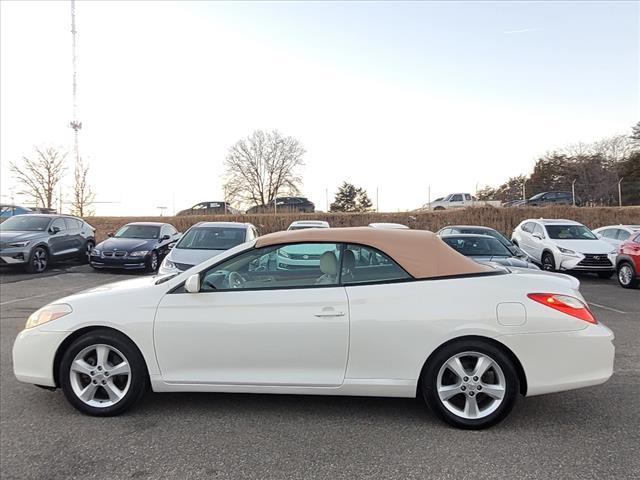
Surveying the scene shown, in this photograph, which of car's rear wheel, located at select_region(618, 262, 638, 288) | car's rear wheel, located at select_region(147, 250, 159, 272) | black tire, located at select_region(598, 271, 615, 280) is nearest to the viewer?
car's rear wheel, located at select_region(618, 262, 638, 288)

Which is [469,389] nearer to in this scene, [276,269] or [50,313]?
[276,269]

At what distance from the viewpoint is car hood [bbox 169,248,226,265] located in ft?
28.9

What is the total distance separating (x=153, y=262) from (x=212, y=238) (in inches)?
188

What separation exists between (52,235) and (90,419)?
12542mm

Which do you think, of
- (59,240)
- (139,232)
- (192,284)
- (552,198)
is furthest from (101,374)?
(552,198)

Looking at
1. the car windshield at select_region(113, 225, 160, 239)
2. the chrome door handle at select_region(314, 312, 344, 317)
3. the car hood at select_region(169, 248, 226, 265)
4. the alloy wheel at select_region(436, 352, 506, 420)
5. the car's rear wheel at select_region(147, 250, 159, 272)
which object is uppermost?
the car windshield at select_region(113, 225, 160, 239)

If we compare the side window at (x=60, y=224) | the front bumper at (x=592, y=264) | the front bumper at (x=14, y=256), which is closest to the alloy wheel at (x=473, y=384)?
the front bumper at (x=592, y=264)

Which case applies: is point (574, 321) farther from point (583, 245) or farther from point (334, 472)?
point (583, 245)

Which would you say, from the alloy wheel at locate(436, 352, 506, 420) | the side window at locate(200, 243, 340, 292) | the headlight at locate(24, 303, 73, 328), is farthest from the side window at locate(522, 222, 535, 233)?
the headlight at locate(24, 303, 73, 328)

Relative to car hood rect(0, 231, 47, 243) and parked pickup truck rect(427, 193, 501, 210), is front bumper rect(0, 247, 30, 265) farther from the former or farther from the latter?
parked pickup truck rect(427, 193, 501, 210)

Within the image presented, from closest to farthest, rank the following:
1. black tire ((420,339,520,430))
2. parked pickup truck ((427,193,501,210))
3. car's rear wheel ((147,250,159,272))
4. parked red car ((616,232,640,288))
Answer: black tire ((420,339,520,430)) < parked red car ((616,232,640,288)) < car's rear wheel ((147,250,159,272)) < parked pickup truck ((427,193,501,210))

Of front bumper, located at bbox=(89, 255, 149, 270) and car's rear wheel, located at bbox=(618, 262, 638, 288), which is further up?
front bumper, located at bbox=(89, 255, 149, 270)

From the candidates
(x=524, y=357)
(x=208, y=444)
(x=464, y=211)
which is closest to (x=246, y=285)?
(x=208, y=444)

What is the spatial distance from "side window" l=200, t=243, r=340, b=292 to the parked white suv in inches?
452
